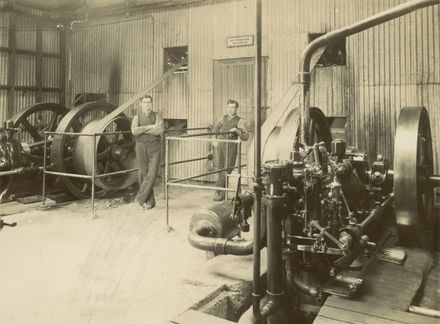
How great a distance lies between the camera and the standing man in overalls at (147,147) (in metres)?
6.19

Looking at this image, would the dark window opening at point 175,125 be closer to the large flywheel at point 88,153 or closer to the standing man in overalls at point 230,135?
the large flywheel at point 88,153

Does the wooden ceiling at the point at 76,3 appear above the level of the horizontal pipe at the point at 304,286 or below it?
above

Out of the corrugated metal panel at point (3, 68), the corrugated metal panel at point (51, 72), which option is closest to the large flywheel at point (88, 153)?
the corrugated metal panel at point (3, 68)

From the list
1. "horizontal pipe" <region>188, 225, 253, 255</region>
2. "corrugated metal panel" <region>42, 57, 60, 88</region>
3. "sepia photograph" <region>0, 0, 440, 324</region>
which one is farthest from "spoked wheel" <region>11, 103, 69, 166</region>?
"horizontal pipe" <region>188, 225, 253, 255</region>

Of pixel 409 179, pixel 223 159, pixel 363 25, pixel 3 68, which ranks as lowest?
pixel 409 179

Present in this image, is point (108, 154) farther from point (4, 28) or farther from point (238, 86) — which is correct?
point (4, 28)

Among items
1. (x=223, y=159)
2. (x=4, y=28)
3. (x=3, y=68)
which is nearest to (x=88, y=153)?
(x=223, y=159)

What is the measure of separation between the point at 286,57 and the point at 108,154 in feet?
11.6

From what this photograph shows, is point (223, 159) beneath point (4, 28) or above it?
beneath

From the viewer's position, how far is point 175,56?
902 cm

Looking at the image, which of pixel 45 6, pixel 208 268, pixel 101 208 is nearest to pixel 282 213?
pixel 208 268

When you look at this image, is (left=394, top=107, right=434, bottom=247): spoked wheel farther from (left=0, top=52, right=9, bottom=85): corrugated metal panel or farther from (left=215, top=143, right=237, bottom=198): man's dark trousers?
(left=0, top=52, right=9, bottom=85): corrugated metal panel

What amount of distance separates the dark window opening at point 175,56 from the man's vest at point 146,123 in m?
2.59

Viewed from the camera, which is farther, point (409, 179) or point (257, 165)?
point (409, 179)
